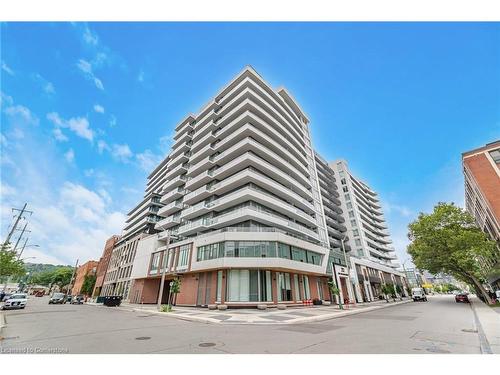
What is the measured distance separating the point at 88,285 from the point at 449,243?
92983mm

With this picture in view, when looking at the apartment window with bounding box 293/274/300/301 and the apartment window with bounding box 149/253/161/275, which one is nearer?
the apartment window with bounding box 293/274/300/301

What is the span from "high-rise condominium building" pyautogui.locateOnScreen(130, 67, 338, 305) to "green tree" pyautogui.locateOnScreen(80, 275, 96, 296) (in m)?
43.2

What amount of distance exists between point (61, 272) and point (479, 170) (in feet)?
471

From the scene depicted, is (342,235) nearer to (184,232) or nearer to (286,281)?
(286,281)

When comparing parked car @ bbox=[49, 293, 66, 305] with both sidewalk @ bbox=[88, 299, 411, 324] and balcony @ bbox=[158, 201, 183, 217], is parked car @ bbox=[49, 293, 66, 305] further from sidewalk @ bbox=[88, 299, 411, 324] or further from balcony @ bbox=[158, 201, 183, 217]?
sidewalk @ bbox=[88, 299, 411, 324]

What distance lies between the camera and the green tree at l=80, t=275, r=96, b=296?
75.9m

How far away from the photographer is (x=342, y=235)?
200 feet

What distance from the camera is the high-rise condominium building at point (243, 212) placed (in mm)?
29562

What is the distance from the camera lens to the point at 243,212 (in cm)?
3169

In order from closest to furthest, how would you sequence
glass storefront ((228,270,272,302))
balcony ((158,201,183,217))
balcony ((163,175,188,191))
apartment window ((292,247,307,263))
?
glass storefront ((228,270,272,302)) < apartment window ((292,247,307,263)) < balcony ((158,201,183,217)) < balcony ((163,175,188,191))

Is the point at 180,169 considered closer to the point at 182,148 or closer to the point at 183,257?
the point at 182,148

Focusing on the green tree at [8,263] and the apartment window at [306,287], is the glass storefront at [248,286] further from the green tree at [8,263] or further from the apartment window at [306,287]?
the green tree at [8,263]

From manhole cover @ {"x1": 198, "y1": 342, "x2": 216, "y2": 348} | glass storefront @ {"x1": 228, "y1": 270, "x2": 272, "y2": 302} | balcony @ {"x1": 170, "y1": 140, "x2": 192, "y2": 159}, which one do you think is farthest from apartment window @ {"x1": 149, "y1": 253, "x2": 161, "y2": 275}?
manhole cover @ {"x1": 198, "y1": 342, "x2": 216, "y2": 348}

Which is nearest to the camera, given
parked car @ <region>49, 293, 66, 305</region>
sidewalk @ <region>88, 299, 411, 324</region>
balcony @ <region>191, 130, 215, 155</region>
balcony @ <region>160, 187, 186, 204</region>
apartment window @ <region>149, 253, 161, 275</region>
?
sidewalk @ <region>88, 299, 411, 324</region>
